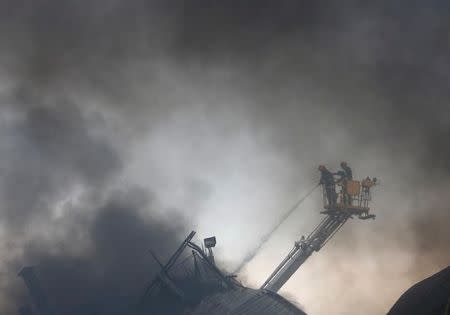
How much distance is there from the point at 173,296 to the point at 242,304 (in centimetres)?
412

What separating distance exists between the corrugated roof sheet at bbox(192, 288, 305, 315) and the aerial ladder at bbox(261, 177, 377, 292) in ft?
7.58

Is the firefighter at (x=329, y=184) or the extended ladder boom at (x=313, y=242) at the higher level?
the firefighter at (x=329, y=184)

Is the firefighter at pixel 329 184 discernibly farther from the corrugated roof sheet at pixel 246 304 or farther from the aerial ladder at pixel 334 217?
the corrugated roof sheet at pixel 246 304

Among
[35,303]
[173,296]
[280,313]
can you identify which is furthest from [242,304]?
[35,303]

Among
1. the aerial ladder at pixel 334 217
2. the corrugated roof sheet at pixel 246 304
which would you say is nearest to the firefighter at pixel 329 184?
the aerial ladder at pixel 334 217

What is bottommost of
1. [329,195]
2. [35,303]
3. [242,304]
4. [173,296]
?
[35,303]

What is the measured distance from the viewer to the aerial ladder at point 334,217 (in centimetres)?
2264

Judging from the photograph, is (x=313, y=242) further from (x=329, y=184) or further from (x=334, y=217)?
(x=329, y=184)

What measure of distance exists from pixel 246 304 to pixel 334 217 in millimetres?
6769

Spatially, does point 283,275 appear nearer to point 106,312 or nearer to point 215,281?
point 215,281

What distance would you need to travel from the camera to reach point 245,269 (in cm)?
3672

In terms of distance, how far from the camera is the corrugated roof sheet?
19531mm

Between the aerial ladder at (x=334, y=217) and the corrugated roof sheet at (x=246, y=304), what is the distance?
2309mm

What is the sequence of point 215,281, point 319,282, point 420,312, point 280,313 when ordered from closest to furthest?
point 420,312, point 280,313, point 215,281, point 319,282
